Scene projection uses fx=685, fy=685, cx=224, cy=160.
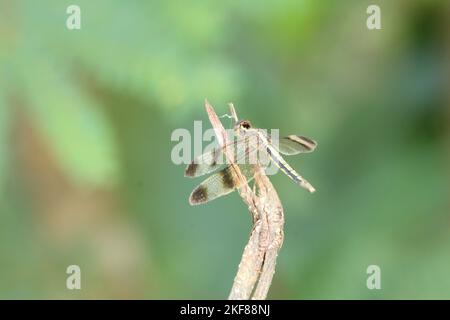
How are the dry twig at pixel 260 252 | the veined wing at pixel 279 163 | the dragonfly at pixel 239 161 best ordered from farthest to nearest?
the veined wing at pixel 279 163 → the dragonfly at pixel 239 161 → the dry twig at pixel 260 252

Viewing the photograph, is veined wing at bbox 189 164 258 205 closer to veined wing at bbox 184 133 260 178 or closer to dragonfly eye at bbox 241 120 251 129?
veined wing at bbox 184 133 260 178

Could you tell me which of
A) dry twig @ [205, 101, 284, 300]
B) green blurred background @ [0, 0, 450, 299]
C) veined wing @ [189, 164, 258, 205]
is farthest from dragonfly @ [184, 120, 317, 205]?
green blurred background @ [0, 0, 450, 299]

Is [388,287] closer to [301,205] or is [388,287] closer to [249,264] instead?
[301,205]

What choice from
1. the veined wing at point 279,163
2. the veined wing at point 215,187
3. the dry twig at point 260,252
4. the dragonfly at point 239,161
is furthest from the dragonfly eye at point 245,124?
the dry twig at point 260,252

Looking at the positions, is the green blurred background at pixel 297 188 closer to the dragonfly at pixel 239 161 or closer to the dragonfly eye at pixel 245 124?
the dragonfly at pixel 239 161

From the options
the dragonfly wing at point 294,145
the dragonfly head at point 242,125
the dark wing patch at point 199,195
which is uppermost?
the dragonfly head at point 242,125

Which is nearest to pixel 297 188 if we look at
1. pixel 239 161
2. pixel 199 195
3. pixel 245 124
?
pixel 245 124

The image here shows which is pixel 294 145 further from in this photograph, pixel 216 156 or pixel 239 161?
pixel 239 161

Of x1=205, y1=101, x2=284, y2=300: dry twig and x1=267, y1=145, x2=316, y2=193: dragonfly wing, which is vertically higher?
x1=267, y1=145, x2=316, y2=193: dragonfly wing
